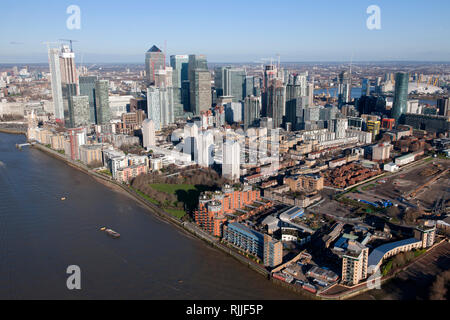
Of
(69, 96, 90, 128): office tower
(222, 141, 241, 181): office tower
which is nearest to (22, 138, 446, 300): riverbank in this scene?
(222, 141, 241, 181): office tower

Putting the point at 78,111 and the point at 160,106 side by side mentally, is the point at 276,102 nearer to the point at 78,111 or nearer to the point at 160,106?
the point at 160,106

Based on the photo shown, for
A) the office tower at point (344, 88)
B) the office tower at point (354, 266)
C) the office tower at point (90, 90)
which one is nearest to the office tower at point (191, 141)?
the office tower at point (90, 90)

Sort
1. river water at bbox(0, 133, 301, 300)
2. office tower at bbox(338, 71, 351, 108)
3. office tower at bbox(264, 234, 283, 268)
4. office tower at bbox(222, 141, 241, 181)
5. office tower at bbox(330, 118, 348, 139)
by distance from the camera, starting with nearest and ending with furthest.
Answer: river water at bbox(0, 133, 301, 300) → office tower at bbox(264, 234, 283, 268) → office tower at bbox(222, 141, 241, 181) → office tower at bbox(330, 118, 348, 139) → office tower at bbox(338, 71, 351, 108)

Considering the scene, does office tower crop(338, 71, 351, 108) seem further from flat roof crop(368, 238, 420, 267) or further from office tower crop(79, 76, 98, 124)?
flat roof crop(368, 238, 420, 267)

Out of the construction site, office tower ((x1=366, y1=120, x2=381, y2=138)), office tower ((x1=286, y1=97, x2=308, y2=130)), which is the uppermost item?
office tower ((x1=286, y1=97, x2=308, y2=130))

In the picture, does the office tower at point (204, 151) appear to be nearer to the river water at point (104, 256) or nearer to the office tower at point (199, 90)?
the river water at point (104, 256)
